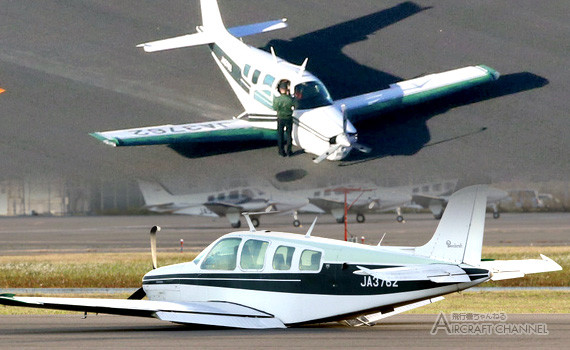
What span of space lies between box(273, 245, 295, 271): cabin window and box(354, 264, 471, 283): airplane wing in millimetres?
1822

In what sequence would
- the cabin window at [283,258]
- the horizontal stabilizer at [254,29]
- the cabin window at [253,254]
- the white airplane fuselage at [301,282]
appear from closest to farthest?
the white airplane fuselage at [301,282] → the cabin window at [283,258] → the cabin window at [253,254] → the horizontal stabilizer at [254,29]

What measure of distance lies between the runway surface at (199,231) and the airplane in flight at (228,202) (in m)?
0.80

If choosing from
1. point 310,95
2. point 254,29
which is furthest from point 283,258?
point 254,29

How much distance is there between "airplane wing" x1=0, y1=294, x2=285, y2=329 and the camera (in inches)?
645

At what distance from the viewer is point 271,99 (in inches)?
1524

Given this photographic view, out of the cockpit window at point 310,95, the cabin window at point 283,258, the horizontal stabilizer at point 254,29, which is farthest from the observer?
the horizontal stabilizer at point 254,29

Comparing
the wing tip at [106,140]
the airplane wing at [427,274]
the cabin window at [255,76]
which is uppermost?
the cabin window at [255,76]

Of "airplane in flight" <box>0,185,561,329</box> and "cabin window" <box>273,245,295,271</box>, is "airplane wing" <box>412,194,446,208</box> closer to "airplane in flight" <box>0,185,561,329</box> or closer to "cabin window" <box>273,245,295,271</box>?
"airplane in flight" <box>0,185,561,329</box>

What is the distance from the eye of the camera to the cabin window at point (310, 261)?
17016 mm

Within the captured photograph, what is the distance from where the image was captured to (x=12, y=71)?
50.2 meters

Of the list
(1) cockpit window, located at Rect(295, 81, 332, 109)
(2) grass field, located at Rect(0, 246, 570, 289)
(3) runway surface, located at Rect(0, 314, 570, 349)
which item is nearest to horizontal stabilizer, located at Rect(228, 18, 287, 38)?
(1) cockpit window, located at Rect(295, 81, 332, 109)

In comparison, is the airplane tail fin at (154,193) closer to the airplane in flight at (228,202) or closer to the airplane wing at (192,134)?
the airplane in flight at (228,202)

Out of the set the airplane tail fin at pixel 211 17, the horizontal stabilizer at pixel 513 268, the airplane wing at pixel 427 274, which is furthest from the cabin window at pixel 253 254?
the airplane tail fin at pixel 211 17

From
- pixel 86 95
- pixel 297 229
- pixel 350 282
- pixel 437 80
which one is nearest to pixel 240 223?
pixel 297 229
